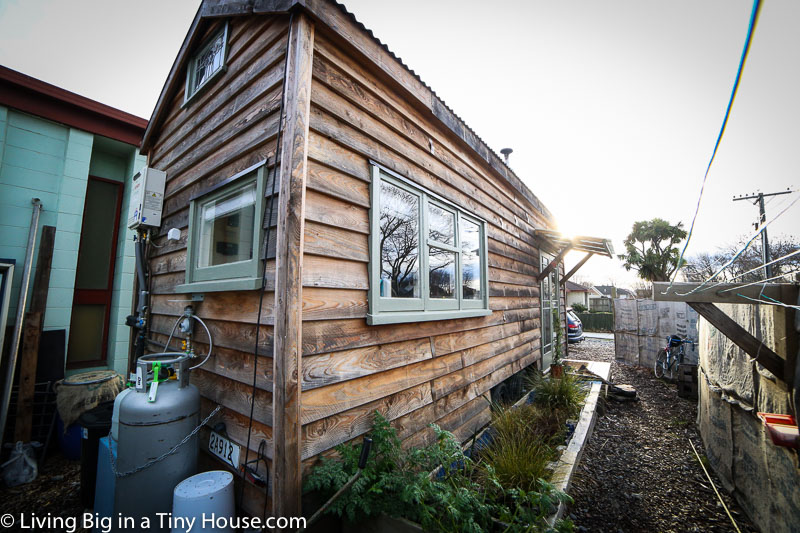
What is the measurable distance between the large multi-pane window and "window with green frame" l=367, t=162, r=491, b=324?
3.65m

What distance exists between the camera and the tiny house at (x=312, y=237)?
6.64 feet

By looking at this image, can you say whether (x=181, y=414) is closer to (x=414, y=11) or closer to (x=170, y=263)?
(x=170, y=263)

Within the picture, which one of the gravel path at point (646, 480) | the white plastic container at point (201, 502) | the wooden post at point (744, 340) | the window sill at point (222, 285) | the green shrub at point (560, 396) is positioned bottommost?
the gravel path at point (646, 480)

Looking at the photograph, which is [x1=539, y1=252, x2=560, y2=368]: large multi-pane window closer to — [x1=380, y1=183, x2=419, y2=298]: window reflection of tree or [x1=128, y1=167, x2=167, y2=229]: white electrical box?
[x1=380, y1=183, x2=419, y2=298]: window reflection of tree

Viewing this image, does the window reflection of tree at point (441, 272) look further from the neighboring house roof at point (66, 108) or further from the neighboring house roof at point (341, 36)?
the neighboring house roof at point (66, 108)

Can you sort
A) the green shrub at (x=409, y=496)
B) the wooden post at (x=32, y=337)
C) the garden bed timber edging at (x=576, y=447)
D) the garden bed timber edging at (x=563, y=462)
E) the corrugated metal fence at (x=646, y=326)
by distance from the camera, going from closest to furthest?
1. the green shrub at (x=409, y=496)
2. the garden bed timber edging at (x=563, y=462)
3. the garden bed timber edging at (x=576, y=447)
4. the wooden post at (x=32, y=337)
5. the corrugated metal fence at (x=646, y=326)

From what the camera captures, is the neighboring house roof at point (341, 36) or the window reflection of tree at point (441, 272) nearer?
the neighboring house roof at point (341, 36)

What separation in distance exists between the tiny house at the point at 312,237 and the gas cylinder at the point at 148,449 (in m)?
0.34

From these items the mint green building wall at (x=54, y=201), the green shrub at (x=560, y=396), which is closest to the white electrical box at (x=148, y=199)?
the mint green building wall at (x=54, y=201)

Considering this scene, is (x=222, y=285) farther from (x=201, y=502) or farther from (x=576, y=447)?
(x=576, y=447)

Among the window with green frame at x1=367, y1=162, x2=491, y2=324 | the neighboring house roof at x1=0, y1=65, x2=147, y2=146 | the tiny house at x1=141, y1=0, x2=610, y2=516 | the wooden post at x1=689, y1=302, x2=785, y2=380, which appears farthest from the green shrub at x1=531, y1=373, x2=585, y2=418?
the neighboring house roof at x1=0, y1=65, x2=147, y2=146

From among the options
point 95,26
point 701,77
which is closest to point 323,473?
point 701,77

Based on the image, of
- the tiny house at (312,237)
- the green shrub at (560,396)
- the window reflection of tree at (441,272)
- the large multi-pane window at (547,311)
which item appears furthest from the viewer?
the large multi-pane window at (547,311)

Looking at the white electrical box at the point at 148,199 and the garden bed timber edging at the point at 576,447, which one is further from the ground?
the white electrical box at the point at 148,199
